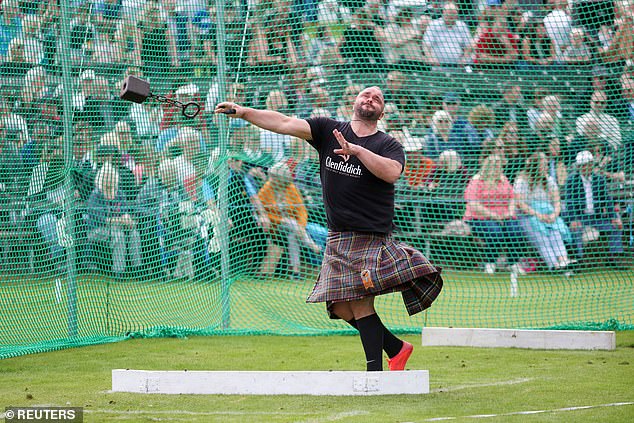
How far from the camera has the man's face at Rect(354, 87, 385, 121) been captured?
4738mm

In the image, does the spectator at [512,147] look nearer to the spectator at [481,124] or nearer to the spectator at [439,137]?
the spectator at [481,124]

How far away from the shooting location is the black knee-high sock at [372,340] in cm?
466

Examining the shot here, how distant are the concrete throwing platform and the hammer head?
127 centimetres

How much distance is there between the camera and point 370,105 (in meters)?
4.74

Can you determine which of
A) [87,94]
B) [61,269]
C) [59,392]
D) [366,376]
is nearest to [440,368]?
[366,376]

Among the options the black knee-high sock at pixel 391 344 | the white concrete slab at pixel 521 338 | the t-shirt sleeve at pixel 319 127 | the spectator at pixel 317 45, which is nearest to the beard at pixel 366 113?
the t-shirt sleeve at pixel 319 127

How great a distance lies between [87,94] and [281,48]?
57.3 inches

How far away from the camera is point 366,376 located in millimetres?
4484

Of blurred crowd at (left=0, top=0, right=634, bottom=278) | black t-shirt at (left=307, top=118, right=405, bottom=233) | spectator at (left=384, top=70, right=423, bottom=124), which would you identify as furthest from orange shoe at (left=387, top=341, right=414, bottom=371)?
spectator at (left=384, top=70, right=423, bottom=124)

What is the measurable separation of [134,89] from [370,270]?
54.1 inches

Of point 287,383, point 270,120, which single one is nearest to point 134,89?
point 270,120

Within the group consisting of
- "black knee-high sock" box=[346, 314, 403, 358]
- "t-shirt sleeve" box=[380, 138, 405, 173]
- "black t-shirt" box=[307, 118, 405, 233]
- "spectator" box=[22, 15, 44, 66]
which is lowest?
"black knee-high sock" box=[346, 314, 403, 358]

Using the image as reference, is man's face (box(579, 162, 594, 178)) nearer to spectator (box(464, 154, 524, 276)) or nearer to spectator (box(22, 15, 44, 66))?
spectator (box(464, 154, 524, 276))

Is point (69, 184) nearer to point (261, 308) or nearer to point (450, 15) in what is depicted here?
point (261, 308)
